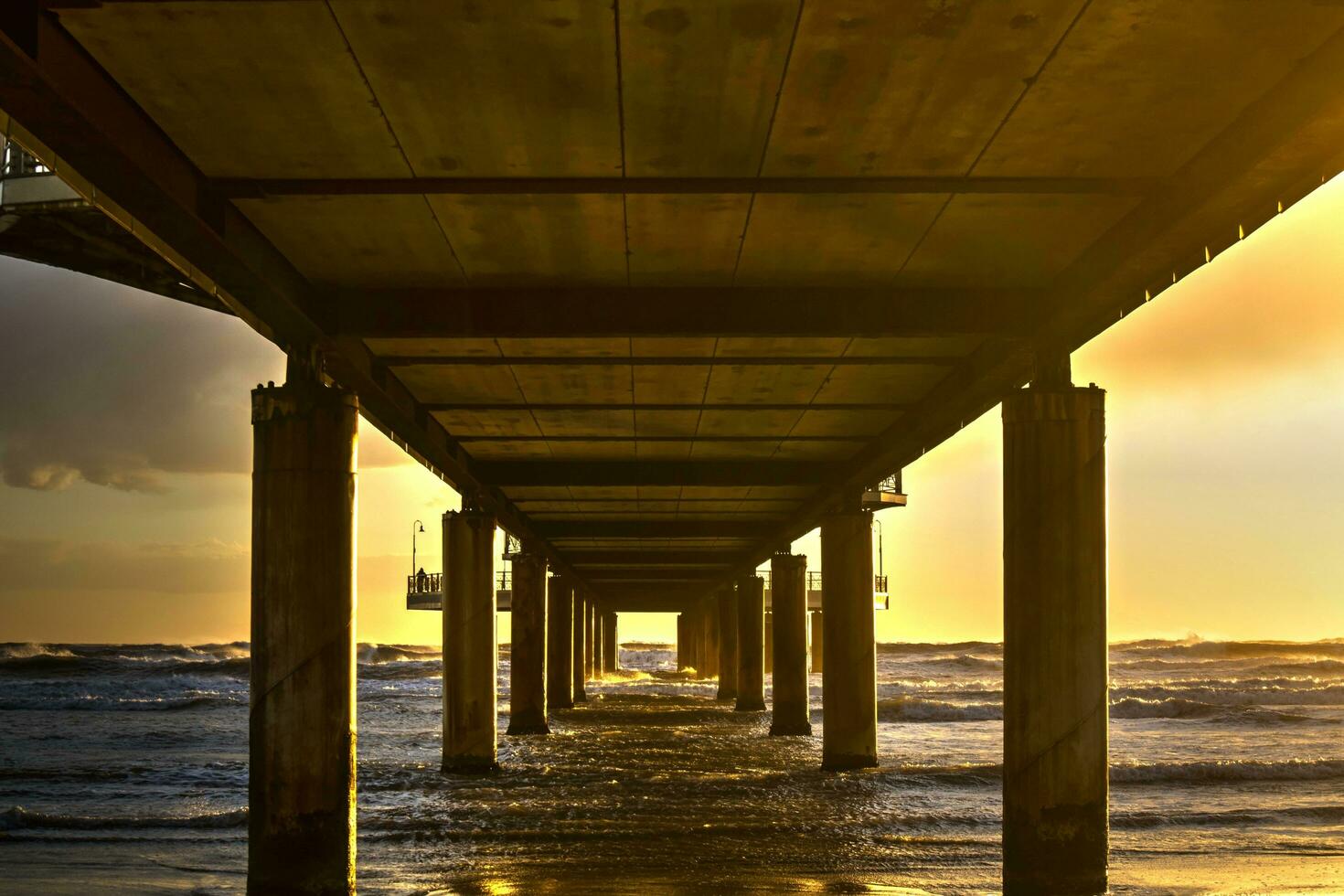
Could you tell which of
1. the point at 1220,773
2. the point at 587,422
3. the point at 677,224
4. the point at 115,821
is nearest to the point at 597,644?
the point at 1220,773

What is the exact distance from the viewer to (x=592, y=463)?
2197 centimetres

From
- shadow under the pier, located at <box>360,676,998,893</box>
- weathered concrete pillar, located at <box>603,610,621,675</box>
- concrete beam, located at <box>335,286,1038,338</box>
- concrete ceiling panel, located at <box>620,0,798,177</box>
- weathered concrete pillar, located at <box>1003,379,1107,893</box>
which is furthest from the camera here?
weathered concrete pillar, located at <box>603,610,621,675</box>

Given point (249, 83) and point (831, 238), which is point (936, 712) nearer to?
point (831, 238)

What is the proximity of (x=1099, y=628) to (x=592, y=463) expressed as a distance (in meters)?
11.5

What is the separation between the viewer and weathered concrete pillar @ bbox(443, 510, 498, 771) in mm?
22234

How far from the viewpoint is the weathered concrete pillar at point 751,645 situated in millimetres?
41656

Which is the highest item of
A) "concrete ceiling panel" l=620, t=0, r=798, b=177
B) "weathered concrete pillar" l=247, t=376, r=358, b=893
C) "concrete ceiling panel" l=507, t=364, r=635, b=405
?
"concrete ceiling panel" l=620, t=0, r=798, b=177

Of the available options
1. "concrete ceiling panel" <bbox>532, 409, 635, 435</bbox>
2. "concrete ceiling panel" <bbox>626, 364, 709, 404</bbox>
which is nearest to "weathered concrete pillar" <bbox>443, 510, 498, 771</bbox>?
"concrete ceiling panel" <bbox>532, 409, 635, 435</bbox>

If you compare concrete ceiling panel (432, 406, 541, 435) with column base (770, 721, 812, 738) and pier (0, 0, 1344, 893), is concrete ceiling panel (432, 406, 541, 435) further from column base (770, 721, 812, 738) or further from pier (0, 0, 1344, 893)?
column base (770, 721, 812, 738)

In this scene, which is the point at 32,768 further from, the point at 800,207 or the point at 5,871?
the point at 800,207

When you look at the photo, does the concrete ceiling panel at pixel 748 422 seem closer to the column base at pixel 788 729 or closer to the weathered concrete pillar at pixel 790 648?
the weathered concrete pillar at pixel 790 648

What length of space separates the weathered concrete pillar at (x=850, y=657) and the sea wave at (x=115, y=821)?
28.6 ft

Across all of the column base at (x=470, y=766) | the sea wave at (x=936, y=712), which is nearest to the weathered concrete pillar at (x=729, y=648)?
the sea wave at (x=936, y=712)

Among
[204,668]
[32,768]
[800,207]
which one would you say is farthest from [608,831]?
[204,668]
